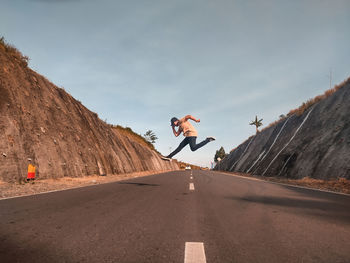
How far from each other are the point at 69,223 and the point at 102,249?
126cm

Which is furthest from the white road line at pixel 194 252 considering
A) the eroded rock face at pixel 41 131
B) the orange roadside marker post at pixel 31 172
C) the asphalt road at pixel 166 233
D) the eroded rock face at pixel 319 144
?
the eroded rock face at pixel 319 144

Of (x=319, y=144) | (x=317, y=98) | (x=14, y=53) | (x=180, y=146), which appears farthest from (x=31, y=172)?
(x=317, y=98)

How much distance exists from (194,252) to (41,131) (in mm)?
11419

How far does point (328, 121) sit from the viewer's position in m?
17.1

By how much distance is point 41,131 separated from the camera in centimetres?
1135

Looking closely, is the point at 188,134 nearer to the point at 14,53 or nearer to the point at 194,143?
the point at 194,143

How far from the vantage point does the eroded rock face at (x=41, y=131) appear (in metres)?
9.18

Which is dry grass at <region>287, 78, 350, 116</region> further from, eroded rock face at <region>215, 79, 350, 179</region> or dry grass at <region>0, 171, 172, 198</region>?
dry grass at <region>0, 171, 172, 198</region>

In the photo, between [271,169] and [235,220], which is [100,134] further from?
[235,220]

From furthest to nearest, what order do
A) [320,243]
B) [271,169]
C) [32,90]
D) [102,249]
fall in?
[271,169] → [32,90] → [320,243] → [102,249]

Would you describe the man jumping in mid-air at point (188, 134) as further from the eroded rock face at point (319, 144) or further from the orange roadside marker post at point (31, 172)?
the orange roadside marker post at point (31, 172)

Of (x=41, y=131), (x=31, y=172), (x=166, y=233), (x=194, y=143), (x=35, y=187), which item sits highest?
(x=194, y=143)

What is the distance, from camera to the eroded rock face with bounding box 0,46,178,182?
30.1ft

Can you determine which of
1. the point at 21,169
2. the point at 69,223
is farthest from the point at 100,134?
the point at 69,223
